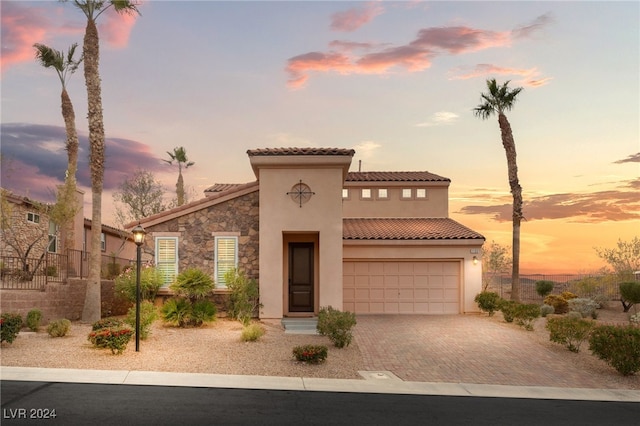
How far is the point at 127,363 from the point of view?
1285 centimetres

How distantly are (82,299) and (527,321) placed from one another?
18139 millimetres

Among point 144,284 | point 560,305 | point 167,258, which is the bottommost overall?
point 560,305

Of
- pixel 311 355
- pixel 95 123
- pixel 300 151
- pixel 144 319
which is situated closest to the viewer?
pixel 311 355

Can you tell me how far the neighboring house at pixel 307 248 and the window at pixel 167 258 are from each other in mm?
38

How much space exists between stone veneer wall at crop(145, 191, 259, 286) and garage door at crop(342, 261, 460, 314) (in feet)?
18.3

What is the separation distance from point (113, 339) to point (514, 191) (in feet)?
71.0

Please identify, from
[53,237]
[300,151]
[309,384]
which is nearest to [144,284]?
[300,151]

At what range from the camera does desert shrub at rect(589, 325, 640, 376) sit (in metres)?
13.4

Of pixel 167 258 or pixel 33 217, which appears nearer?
pixel 167 258

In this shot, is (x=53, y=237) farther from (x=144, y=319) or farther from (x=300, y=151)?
(x=300, y=151)

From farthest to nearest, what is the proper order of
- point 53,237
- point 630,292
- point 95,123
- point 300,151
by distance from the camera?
point 53,237 < point 630,292 < point 95,123 < point 300,151

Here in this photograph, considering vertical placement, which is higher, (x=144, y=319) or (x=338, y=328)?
(x=144, y=319)

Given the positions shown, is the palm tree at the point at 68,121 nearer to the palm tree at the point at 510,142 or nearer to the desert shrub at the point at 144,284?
the desert shrub at the point at 144,284

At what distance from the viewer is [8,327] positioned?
46.2ft
